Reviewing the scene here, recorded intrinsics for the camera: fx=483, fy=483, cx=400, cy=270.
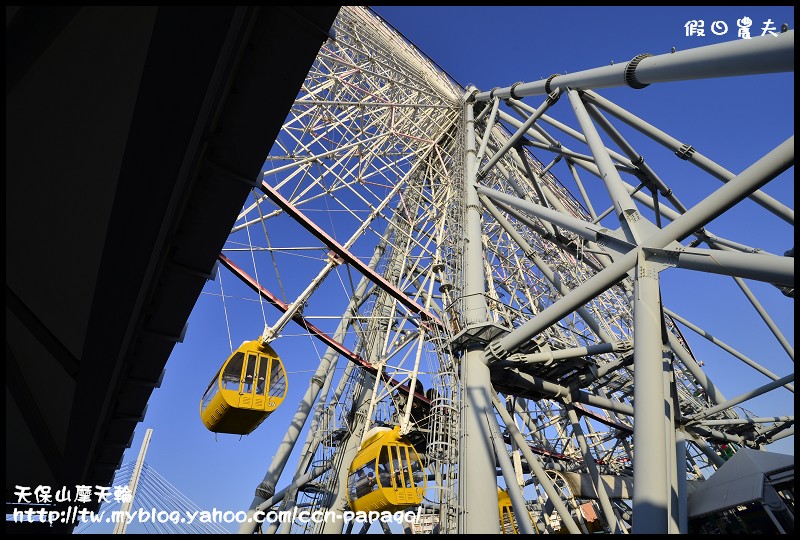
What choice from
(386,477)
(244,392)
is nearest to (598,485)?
(386,477)

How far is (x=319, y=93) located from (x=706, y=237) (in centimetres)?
1395

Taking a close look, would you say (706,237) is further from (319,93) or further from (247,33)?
(319,93)

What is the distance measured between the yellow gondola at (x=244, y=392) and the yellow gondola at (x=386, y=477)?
2516mm

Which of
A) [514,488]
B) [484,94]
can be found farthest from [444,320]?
[484,94]

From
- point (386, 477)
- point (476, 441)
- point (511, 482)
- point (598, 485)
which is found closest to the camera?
point (511, 482)

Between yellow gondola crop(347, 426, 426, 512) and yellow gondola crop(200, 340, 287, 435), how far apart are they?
252 centimetres

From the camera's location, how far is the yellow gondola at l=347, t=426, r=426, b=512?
10.6 m

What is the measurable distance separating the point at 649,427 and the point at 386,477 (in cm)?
708

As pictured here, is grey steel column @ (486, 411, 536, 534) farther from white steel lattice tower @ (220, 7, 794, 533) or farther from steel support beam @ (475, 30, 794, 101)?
steel support beam @ (475, 30, 794, 101)

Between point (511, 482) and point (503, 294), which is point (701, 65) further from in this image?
point (503, 294)

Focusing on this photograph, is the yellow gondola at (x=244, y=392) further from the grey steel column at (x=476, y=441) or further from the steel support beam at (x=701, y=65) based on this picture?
the steel support beam at (x=701, y=65)

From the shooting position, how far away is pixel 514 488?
7977mm

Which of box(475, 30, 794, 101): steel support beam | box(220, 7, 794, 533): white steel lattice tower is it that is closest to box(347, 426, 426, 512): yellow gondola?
box(220, 7, 794, 533): white steel lattice tower

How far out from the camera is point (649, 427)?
5.05 meters
